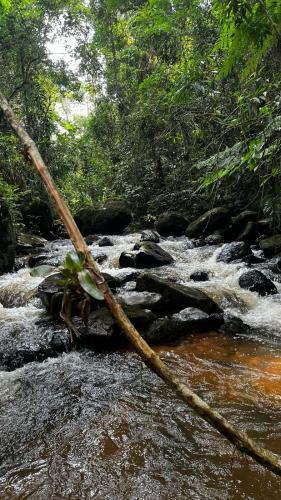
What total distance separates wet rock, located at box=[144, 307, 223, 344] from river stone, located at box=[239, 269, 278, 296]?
69.8 inches

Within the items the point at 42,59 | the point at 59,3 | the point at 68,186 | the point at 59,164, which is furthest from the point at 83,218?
the point at 59,3

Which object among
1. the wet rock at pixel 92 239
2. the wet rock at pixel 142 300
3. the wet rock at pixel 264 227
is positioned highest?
the wet rock at pixel 264 227

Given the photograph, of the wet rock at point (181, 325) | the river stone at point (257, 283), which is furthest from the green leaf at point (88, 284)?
the river stone at point (257, 283)

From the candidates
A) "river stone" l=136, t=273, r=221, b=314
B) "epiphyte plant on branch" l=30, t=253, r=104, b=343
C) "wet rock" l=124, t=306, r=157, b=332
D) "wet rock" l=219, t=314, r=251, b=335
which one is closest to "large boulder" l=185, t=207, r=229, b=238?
"river stone" l=136, t=273, r=221, b=314

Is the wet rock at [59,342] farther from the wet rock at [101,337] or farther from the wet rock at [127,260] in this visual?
the wet rock at [127,260]

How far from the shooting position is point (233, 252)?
9.87 metres

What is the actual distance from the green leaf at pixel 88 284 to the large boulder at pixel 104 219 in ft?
45.6

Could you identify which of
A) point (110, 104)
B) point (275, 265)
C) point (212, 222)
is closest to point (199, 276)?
point (275, 265)

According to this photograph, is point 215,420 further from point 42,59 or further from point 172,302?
point 42,59

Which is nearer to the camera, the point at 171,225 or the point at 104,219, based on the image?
the point at 171,225

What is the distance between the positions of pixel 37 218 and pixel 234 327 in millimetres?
11348

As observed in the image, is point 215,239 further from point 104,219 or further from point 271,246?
point 104,219

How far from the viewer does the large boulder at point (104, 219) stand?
14953 mm

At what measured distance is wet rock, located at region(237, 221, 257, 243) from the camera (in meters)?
11.4
